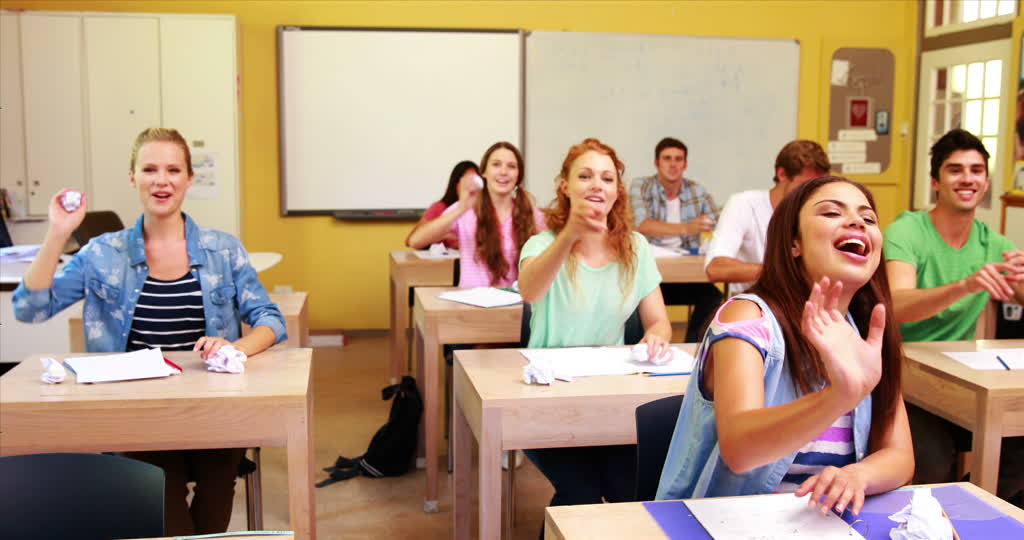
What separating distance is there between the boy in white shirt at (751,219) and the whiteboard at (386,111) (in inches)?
102

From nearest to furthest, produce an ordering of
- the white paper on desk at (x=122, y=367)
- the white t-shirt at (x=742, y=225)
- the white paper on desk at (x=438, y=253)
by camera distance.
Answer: the white paper on desk at (x=122, y=367)
the white t-shirt at (x=742, y=225)
the white paper on desk at (x=438, y=253)

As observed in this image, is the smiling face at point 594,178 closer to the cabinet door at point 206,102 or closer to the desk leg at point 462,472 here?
the desk leg at point 462,472

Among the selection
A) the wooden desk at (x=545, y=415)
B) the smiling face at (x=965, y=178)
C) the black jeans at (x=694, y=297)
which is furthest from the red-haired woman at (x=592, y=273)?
the black jeans at (x=694, y=297)

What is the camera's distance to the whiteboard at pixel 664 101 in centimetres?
588

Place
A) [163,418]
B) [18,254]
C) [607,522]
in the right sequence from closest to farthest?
[607,522] < [163,418] < [18,254]

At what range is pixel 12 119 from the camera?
5031mm

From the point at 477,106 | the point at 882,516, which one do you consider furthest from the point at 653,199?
the point at 882,516

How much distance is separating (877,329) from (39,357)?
195cm

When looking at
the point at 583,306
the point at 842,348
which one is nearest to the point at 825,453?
the point at 842,348

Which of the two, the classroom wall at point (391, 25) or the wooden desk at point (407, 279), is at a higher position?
the classroom wall at point (391, 25)

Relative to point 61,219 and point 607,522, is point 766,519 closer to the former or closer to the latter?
point 607,522

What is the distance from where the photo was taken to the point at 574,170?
249cm

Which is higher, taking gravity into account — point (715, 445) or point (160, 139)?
point (160, 139)

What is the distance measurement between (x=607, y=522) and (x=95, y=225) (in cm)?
397
